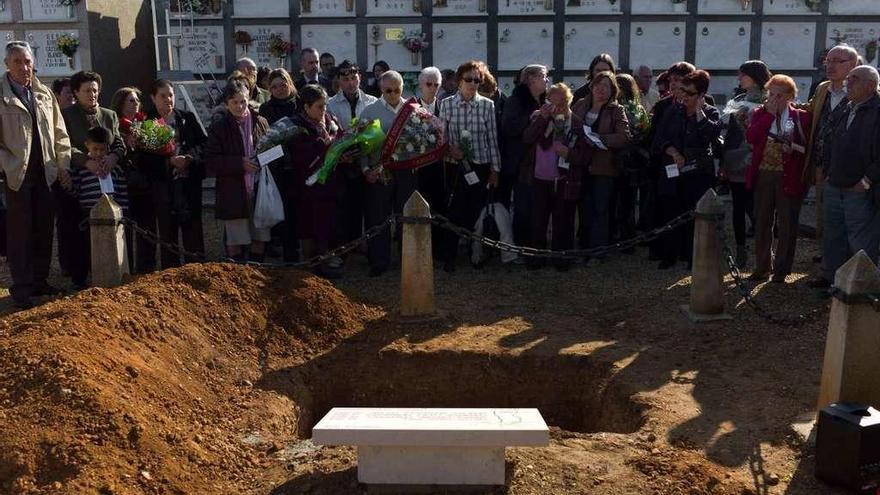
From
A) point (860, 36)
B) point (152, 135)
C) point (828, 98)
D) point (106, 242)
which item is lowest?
point (106, 242)

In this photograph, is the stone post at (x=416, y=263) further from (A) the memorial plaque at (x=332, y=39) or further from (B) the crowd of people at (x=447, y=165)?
(A) the memorial plaque at (x=332, y=39)

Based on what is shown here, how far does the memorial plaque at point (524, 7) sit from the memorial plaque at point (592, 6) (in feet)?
1.04

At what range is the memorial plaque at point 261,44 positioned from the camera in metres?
13.6

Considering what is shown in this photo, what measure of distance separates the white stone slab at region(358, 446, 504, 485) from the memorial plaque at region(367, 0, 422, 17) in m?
10.4

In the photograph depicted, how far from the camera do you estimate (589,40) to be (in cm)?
1351

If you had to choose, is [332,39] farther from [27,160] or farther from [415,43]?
[27,160]

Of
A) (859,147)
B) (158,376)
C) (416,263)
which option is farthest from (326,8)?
(158,376)

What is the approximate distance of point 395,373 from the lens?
6293mm

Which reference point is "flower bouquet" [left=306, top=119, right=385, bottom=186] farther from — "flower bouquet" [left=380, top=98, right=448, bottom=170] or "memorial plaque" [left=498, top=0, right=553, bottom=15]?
"memorial plaque" [left=498, top=0, right=553, bottom=15]

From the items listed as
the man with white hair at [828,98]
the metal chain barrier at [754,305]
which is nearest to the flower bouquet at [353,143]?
the metal chain barrier at [754,305]

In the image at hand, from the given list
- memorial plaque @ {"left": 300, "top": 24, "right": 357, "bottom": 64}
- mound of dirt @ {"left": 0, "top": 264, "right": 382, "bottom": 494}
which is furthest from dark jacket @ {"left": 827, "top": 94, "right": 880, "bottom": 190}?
memorial plaque @ {"left": 300, "top": 24, "right": 357, "bottom": 64}

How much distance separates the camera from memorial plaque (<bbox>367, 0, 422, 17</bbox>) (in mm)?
13438

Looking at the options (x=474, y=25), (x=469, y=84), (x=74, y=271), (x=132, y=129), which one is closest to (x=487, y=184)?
(x=469, y=84)

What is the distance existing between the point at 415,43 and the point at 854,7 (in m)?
7.03
